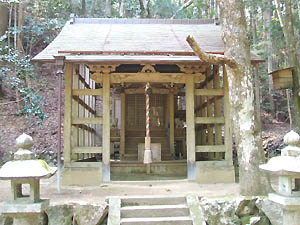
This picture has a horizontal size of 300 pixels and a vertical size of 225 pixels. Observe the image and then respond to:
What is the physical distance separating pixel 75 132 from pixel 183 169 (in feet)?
12.3

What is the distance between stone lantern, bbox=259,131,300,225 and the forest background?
25.1 feet

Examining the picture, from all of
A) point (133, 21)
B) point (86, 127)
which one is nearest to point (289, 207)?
point (86, 127)

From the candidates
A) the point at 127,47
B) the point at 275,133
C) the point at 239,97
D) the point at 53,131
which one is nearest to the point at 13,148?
the point at 53,131

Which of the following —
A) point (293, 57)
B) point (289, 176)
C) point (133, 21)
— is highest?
point (133, 21)

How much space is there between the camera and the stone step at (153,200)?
567 centimetres

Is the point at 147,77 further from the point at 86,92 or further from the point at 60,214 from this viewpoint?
the point at 60,214

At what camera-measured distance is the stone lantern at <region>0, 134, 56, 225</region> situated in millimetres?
3701

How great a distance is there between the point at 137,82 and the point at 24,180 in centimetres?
495

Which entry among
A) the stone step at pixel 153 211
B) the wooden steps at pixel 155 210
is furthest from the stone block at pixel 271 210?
the stone step at pixel 153 211

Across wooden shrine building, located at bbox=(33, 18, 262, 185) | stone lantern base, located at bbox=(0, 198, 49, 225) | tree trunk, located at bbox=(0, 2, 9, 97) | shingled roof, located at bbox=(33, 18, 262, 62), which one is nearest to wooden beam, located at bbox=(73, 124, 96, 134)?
wooden shrine building, located at bbox=(33, 18, 262, 185)

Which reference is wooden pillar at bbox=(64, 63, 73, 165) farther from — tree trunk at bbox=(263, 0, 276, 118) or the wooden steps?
tree trunk at bbox=(263, 0, 276, 118)

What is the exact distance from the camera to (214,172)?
774 centimetres

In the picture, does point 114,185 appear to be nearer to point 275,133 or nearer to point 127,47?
point 127,47

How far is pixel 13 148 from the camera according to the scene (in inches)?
478
